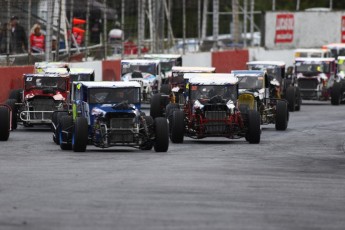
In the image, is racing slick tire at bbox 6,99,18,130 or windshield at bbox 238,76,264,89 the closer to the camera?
racing slick tire at bbox 6,99,18,130

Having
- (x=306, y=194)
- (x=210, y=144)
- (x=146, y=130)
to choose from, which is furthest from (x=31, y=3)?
(x=306, y=194)

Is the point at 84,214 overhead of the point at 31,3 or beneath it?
beneath

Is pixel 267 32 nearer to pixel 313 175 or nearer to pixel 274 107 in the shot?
pixel 274 107

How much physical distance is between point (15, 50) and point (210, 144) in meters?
13.3

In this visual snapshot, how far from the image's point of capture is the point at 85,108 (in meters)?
26.7

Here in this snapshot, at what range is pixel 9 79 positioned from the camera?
3778 centimetres

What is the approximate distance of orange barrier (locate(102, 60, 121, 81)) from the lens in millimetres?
46844

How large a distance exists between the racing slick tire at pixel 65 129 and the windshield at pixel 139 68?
17766mm

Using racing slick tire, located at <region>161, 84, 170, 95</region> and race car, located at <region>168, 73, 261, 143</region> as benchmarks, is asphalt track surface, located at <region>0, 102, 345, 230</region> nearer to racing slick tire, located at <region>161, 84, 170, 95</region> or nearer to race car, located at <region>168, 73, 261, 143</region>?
race car, located at <region>168, 73, 261, 143</region>

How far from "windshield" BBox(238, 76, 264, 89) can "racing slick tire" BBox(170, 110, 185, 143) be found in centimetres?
667

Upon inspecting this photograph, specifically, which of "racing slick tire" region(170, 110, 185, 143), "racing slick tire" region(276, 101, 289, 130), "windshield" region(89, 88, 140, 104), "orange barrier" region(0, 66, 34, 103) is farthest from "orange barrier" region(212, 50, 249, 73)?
"windshield" region(89, 88, 140, 104)

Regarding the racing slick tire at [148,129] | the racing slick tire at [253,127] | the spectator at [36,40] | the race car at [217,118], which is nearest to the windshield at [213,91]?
the race car at [217,118]

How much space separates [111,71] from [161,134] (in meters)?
21.7

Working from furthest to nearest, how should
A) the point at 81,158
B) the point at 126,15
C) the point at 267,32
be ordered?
1. the point at 267,32
2. the point at 126,15
3. the point at 81,158
